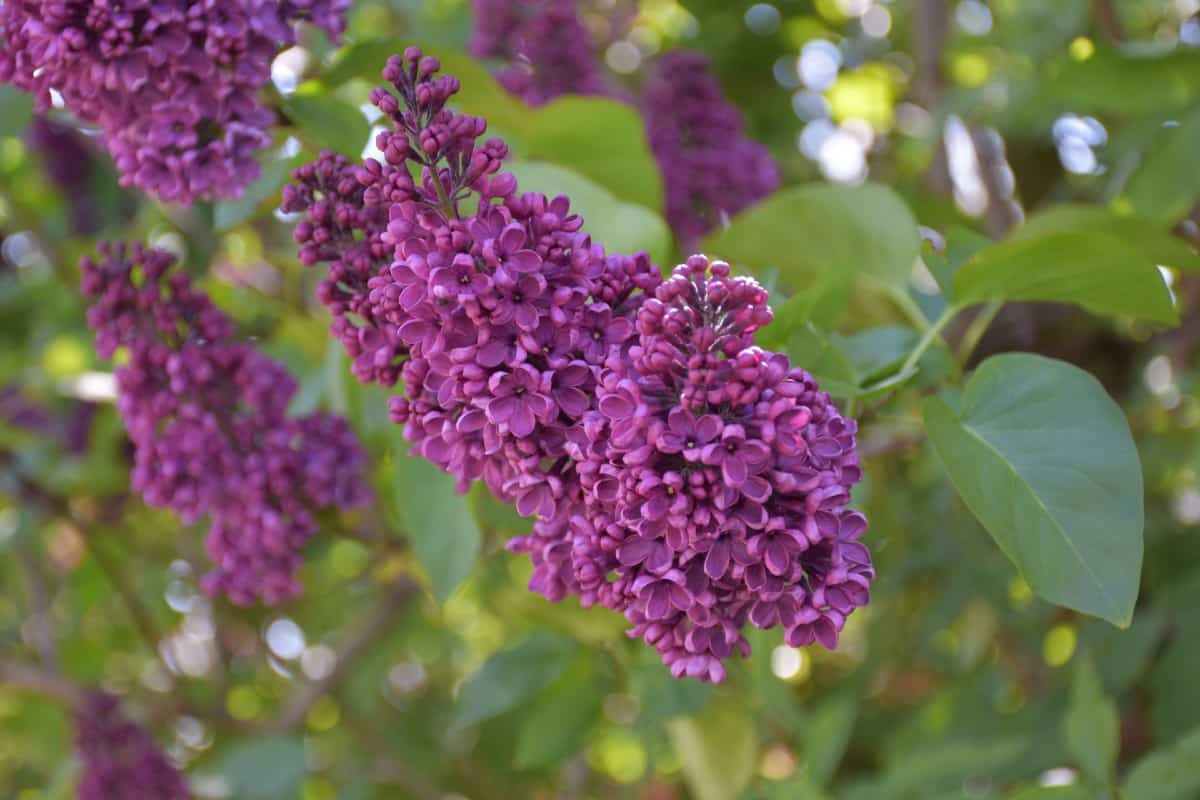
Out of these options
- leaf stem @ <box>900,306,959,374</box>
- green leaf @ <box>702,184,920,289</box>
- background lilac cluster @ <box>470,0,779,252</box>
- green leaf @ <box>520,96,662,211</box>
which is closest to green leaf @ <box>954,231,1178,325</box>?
leaf stem @ <box>900,306,959,374</box>

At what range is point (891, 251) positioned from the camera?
1.24m

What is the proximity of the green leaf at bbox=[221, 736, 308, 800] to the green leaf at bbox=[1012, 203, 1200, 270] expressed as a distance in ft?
4.78

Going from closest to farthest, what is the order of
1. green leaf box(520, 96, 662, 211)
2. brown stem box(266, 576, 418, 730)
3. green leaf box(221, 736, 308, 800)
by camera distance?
green leaf box(520, 96, 662, 211) < green leaf box(221, 736, 308, 800) < brown stem box(266, 576, 418, 730)

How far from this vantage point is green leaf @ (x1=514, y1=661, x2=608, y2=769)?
1693mm

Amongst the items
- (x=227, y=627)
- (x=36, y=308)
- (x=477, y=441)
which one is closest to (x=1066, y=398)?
(x=477, y=441)

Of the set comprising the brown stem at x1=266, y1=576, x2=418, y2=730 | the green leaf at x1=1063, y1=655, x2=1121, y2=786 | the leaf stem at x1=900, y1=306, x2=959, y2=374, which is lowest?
the brown stem at x1=266, y1=576, x2=418, y2=730

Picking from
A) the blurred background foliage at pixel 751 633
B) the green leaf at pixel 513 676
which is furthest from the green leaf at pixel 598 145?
the green leaf at pixel 513 676

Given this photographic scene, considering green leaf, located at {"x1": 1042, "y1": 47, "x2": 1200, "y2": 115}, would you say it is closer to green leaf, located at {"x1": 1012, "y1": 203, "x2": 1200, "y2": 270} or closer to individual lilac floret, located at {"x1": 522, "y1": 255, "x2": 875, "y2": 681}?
green leaf, located at {"x1": 1012, "y1": 203, "x2": 1200, "y2": 270}

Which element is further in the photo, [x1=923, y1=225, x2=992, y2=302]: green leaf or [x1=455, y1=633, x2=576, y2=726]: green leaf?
[x1=455, y1=633, x2=576, y2=726]: green leaf

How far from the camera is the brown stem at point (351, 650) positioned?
92.3 inches

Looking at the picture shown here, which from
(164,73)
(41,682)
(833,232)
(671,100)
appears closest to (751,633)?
(833,232)

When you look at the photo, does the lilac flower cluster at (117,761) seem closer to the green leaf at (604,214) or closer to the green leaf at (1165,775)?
the green leaf at (604,214)

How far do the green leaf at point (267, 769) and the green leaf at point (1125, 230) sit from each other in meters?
1.46

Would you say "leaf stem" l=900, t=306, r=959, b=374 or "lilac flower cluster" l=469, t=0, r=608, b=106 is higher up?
"leaf stem" l=900, t=306, r=959, b=374
